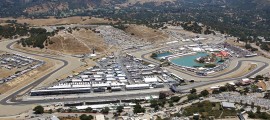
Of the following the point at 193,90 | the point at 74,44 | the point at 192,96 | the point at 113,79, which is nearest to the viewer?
the point at 192,96

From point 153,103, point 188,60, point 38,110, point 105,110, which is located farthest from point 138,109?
point 188,60

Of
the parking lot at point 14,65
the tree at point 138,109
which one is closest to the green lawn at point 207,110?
the tree at point 138,109

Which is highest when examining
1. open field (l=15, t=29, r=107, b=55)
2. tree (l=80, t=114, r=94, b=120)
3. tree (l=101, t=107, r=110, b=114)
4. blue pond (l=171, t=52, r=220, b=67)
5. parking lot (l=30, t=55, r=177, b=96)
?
open field (l=15, t=29, r=107, b=55)

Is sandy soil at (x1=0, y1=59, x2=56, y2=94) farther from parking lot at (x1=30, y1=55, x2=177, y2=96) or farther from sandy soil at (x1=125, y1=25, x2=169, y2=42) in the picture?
sandy soil at (x1=125, y1=25, x2=169, y2=42)

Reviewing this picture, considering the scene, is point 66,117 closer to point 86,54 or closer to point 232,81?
point 232,81

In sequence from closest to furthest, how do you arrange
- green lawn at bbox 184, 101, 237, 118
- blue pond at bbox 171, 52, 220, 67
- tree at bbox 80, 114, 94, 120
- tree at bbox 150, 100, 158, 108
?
green lawn at bbox 184, 101, 237, 118
tree at bbox 80, 114, 94, 120
tree at bbox 150, 100, 158, 108
blue pond at bbox 171, 52, 220, 67

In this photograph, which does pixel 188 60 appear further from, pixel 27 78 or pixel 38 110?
pixel 38 110

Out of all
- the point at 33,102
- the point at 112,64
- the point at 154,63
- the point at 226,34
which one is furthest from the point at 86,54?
the point at 226,34

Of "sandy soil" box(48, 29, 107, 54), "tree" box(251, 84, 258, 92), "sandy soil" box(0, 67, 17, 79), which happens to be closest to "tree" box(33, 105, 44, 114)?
"sandy soil" box(0, 67, 17, 79)
